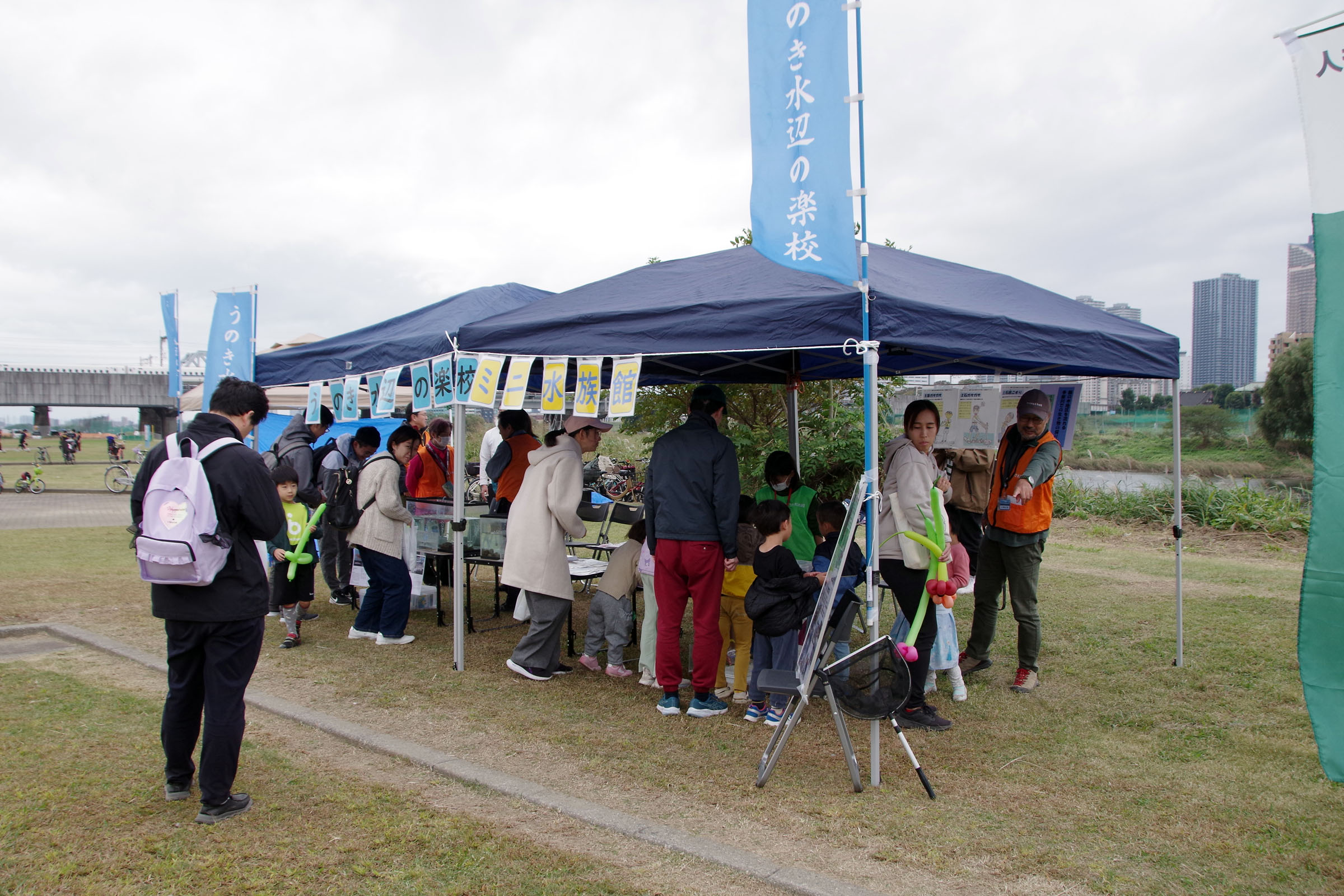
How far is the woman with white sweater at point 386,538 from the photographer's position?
5828mm

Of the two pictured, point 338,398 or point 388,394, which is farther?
point 338,398

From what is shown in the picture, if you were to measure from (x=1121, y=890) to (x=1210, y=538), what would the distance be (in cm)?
1109

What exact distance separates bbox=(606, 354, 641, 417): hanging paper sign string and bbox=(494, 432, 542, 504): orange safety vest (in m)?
2.12

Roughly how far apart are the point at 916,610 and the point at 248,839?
10.6ft

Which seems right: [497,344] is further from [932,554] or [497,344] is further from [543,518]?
[932,554]

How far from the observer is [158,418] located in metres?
42.6

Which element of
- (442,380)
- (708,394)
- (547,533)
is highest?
(442,380)

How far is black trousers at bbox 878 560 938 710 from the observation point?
4.25 metres

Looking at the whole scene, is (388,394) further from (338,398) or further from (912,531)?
(912,531)

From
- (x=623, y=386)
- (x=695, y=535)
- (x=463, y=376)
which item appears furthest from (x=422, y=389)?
(x=695, y=535)

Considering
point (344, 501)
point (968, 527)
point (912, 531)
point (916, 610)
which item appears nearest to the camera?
point (912, 531)

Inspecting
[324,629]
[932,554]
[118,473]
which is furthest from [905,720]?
[118,473]

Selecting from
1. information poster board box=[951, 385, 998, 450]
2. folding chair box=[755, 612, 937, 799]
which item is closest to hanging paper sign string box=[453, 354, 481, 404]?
folding chair box=[755, 612, 937, 799]

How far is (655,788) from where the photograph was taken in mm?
3562
